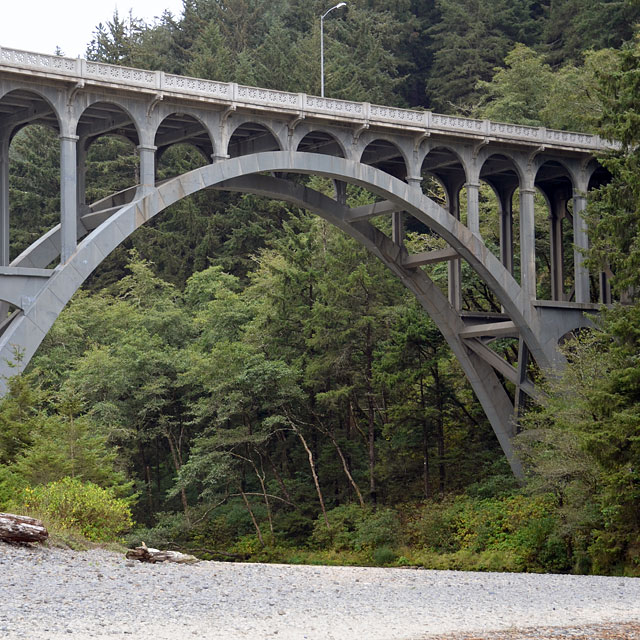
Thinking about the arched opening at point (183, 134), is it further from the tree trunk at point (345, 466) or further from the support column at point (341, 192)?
the tree trunk at point (345, 466)

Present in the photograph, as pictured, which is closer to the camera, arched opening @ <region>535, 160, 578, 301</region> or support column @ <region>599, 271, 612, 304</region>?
support column @ <region>599, 271, 612, 304</region>

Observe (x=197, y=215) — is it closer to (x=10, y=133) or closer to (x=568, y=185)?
(x=568, y=185)

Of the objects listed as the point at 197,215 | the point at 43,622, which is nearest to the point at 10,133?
the point at 43,622

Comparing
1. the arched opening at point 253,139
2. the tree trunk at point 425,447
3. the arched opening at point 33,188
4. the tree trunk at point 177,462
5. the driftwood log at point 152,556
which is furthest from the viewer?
the arched opening at point 33,188

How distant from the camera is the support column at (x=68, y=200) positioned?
983 inches

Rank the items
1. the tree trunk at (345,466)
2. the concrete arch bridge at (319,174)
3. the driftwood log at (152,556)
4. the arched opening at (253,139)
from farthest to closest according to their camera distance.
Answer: the tree trunk at (345,466) → the arched opening at (253,139) → the concrete arch bridge at (319,174) → the driftwood log at (152,556)

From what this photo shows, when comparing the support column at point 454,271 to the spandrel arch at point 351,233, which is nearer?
the spandrel arch at point 351,233

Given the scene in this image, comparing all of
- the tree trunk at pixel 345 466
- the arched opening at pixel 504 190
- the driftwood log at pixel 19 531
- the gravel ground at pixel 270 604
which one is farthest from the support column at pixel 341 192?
the driftwood log at pixel 19 531

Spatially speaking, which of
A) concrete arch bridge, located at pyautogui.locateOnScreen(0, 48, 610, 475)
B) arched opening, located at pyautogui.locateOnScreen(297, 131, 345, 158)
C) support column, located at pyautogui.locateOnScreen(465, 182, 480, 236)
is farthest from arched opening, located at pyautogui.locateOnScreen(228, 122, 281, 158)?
support column, located at pyautogui.locateOnScreen(465, 182, 480, 236)

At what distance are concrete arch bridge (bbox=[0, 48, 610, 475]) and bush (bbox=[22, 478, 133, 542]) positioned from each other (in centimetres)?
379

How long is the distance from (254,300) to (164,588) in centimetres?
3409

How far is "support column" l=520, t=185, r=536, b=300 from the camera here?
3325 cm

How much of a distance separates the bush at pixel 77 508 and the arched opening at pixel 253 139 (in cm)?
1249

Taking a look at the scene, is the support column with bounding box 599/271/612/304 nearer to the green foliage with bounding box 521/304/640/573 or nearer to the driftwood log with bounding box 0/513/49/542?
the green foliage with bounding box 521/304/640/573
